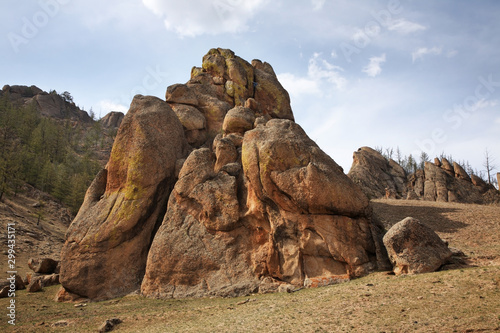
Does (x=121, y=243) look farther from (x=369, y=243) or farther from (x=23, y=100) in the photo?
(x=23, y=100)

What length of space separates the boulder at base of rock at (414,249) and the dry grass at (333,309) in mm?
957

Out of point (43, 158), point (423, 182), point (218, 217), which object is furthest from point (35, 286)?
point (43, 158)

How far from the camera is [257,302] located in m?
18.0

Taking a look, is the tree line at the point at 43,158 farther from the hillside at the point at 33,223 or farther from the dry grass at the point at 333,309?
the dry grass at the point at 333,309

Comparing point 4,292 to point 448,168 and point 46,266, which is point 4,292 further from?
point 448,168

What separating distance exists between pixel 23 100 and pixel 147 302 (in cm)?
15055

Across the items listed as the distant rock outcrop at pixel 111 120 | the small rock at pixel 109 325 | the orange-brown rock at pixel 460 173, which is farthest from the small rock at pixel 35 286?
the distant rock outcrop at pixel 111 120

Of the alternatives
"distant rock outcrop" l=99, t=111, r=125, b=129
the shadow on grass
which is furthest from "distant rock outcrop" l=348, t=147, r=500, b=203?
"distant rock outcrop" l=99, t=111, r=125, b=129

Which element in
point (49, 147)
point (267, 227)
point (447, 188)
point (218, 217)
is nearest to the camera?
point (267, 227)

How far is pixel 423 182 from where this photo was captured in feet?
209

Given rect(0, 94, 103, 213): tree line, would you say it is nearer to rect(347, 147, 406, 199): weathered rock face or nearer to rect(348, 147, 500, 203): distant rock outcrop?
rect(347, 147, 406, 199): weathered rock face

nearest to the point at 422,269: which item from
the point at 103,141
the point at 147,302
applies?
the point at 147,302

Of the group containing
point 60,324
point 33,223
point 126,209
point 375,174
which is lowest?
point 60,324

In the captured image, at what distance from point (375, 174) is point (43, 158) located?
7375 centimetres
